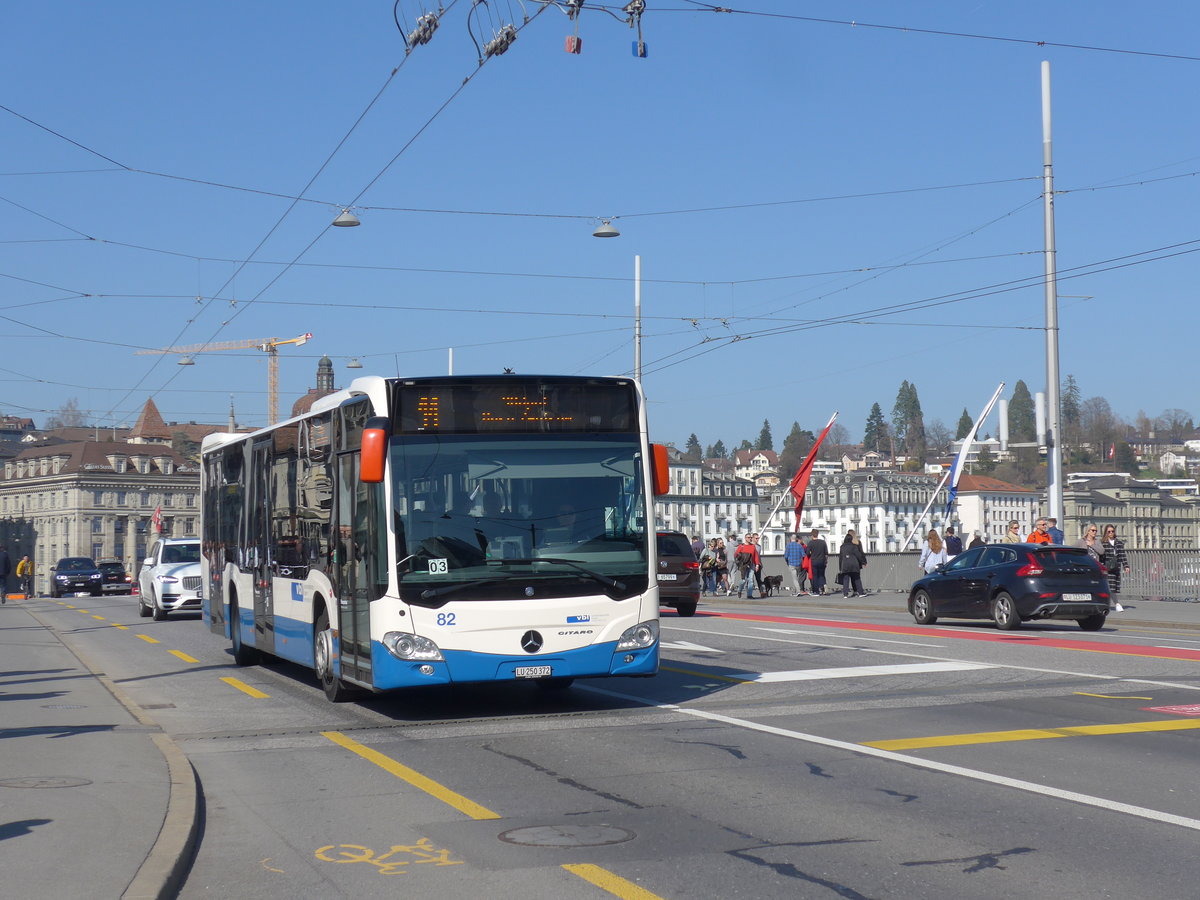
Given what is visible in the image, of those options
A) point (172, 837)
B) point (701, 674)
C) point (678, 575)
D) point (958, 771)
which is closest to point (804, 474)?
point (678, 575)

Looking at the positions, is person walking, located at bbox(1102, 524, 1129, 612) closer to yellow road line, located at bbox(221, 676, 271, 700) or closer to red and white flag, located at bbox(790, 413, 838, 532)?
red and white flag, located at bbox(790, 413, 838, 532)

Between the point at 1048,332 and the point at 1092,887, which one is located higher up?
the point at 1048,332

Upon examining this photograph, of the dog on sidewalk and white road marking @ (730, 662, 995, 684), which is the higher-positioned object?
white road marking @ (730, 662, 995, 684)

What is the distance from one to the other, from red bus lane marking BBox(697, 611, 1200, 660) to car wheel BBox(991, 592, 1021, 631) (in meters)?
0.80

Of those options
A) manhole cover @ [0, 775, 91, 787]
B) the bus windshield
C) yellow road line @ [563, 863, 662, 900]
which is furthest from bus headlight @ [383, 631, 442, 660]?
yellow road line @ [563, 863, 662, 900]

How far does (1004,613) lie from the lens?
23688mm

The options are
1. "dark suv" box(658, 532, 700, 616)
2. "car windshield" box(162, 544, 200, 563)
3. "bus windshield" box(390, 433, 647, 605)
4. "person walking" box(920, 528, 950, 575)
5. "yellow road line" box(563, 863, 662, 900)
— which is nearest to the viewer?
"yellow road line" box(563, 863, 662, 900)

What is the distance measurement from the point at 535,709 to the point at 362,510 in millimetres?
2475

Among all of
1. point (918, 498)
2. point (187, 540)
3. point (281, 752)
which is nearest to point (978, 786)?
point (281, 752)

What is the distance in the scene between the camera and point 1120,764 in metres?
9.42

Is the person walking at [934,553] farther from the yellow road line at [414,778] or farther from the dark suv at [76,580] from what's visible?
the dark suv at [76,580]

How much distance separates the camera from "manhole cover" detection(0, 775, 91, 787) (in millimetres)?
8789

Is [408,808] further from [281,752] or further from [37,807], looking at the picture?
[281,752]

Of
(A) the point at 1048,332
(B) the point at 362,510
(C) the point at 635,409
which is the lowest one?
(B) the point at 362,510
